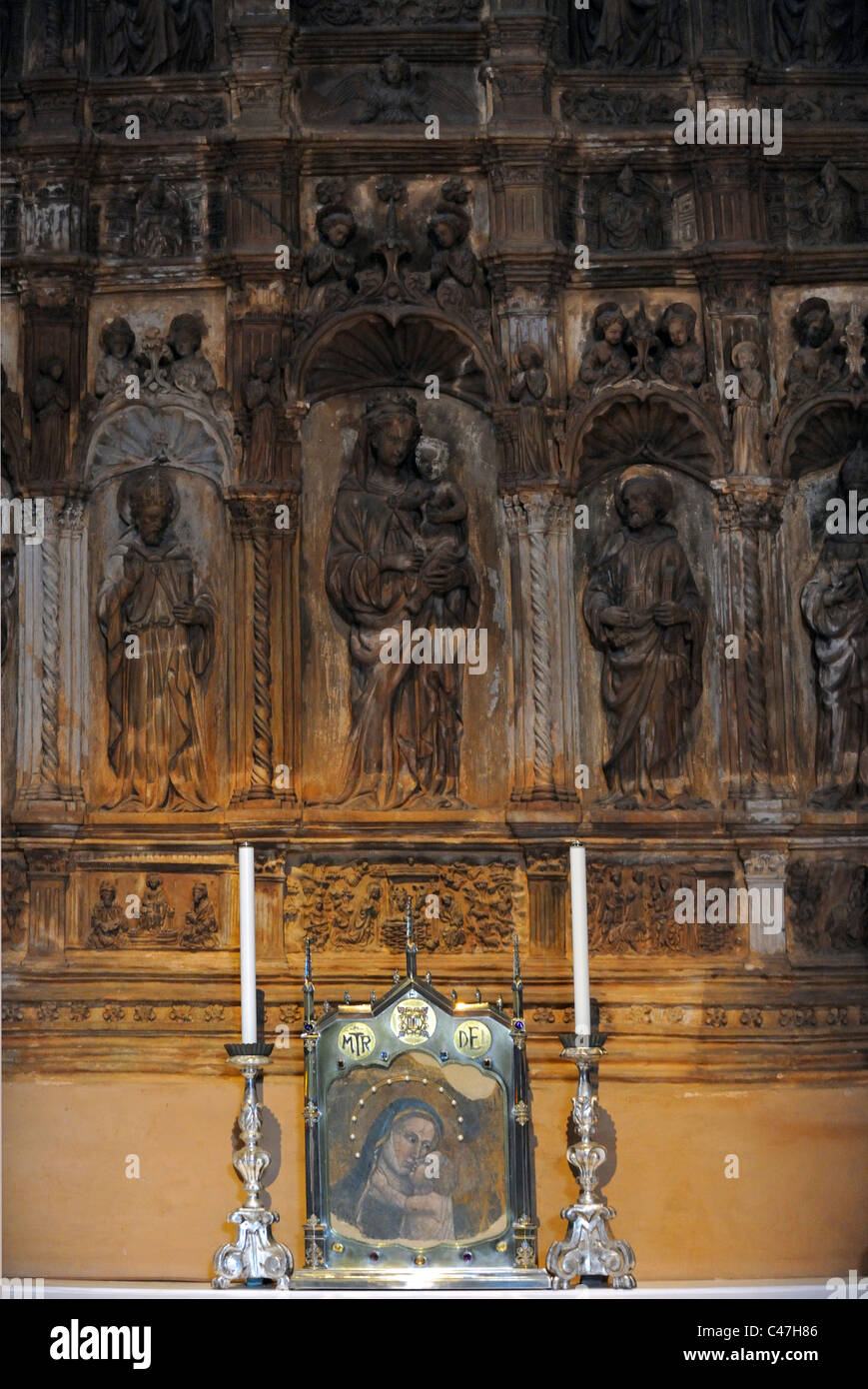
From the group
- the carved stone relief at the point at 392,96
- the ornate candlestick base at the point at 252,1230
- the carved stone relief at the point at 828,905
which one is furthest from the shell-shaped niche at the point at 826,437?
the ornate candlestick base at the point at 252,1230

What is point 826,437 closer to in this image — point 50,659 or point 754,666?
point 754,666

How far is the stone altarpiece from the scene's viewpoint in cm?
1053

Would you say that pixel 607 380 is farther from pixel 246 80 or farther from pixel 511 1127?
pixel 511 1127

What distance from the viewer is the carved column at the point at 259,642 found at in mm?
10523

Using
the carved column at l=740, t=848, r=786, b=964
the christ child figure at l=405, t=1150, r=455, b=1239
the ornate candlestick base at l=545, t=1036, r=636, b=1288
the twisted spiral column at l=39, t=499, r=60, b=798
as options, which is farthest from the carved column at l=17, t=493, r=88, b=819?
the ornate candlestick base at l=545, t=1036, r=636, b=1288

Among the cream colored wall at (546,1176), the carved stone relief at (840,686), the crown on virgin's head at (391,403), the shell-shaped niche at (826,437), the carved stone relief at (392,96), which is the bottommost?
the cream colored wall at (546,1176)

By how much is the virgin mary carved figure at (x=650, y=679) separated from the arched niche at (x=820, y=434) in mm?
841

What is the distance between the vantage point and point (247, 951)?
26.7ft

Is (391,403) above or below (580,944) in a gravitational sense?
above

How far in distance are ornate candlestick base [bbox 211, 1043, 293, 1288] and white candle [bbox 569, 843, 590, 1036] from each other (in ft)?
4.04

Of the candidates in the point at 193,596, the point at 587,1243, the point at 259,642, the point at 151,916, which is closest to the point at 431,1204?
the point at 587,1243

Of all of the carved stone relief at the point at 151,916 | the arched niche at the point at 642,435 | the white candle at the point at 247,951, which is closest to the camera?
the white candle at the point at 247,951

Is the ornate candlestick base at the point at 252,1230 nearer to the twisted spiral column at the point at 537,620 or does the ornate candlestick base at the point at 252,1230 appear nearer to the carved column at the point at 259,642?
the carved column at the point at 259,642

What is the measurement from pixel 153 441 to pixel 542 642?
238 cm
